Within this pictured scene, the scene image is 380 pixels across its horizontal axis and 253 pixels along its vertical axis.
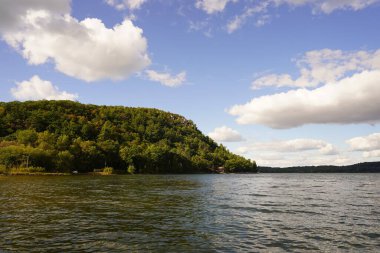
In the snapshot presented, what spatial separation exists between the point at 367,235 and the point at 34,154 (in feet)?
526

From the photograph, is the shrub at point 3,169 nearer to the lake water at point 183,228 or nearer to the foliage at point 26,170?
the foliage at point 26,170

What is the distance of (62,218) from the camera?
32.6 meters

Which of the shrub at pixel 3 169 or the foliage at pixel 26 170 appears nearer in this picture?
the shrub at pixel 3 169

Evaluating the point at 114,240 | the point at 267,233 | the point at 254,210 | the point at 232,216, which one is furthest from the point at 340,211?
the point at 114,240

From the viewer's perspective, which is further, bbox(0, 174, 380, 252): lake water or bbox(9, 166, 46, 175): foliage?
bbox(9, 166, 46, 175): foliage

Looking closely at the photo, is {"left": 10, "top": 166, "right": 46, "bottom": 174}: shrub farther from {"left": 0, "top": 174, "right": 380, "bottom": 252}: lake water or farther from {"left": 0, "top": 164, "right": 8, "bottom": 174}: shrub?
{"left": 0, "top": 174, "right": 380, "bottom": 252}: lake water

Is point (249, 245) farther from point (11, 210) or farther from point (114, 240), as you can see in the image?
point (11, 210)

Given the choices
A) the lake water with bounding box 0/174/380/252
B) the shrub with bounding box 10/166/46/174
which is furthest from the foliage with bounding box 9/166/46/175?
the lake water with bounding box 0/174/380/252

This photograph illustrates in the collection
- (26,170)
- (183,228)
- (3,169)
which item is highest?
(3,169)

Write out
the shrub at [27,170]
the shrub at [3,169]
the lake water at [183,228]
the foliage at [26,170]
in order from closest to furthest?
the lake water at [183,228], the shrub at [3,169], the foliage at [26,170], the shrub at [27,170]

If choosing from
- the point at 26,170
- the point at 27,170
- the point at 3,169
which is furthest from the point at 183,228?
the point at 27,170

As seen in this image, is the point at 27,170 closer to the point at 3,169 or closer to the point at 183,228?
the point at 3,169

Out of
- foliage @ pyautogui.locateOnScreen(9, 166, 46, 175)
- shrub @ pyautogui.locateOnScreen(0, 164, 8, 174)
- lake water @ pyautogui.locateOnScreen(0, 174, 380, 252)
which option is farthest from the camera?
foliage @ pyautogui.locateOnScreen(9, 166, 46, 175)

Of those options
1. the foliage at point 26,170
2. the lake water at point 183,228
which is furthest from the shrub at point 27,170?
the lake water at point 183,228
